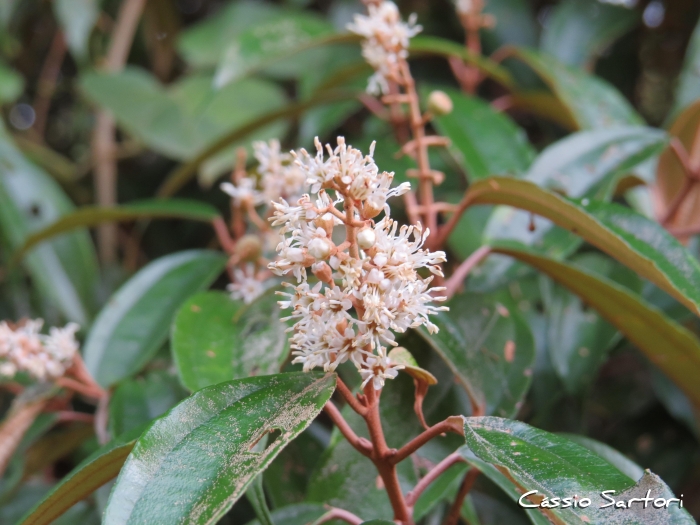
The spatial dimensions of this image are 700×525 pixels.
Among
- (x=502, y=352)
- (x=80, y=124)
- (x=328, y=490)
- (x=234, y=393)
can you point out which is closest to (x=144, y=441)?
(x=234, y=393)

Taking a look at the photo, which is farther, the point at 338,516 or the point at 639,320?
the point at 639,320

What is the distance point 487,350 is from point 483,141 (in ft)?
1.26

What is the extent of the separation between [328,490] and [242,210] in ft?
1.19

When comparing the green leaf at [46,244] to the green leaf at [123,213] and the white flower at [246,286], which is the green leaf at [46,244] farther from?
the white flower at [246,286]

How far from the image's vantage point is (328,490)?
56cm

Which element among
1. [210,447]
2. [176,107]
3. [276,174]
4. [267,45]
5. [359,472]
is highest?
[176,107]

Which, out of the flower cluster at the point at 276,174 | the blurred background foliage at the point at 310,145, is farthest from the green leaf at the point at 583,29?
the flower cluster at the point at 276,174

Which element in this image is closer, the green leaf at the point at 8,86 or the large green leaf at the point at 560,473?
the large green leaf at the point at 560,473

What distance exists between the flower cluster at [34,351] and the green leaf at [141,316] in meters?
0.07

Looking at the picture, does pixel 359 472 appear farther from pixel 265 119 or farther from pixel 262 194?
pixel 265 119

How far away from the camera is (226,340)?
606mm

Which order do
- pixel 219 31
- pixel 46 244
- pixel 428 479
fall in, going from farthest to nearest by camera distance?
pixel 219 31, pixel 46 244, pixel 428 479

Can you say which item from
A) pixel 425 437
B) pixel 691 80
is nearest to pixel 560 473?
pixel 425 437

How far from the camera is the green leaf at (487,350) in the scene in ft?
1.85
